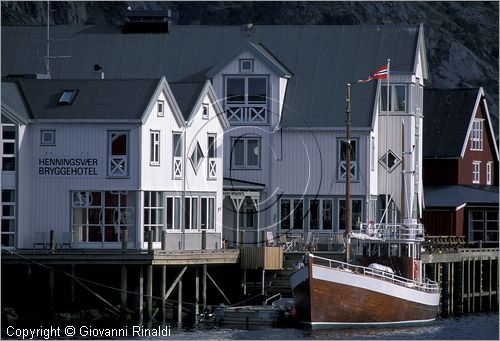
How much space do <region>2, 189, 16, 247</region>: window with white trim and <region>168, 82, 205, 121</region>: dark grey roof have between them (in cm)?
→ 801

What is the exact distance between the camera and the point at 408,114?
83438mm

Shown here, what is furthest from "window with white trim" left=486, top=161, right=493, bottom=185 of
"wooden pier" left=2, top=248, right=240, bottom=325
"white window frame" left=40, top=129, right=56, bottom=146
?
"white window frame" left=40, top=129, right=56, bottom=146

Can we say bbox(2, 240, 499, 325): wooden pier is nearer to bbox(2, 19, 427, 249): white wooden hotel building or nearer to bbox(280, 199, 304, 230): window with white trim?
bbox(2, 19, 427, 249): white wooden hotel building

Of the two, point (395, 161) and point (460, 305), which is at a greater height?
point (395, 161)

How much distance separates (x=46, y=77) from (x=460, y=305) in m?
21.2

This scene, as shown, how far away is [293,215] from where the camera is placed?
8088 centimetres

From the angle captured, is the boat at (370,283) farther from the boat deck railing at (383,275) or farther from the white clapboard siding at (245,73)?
the white clapboard siding at (245,73)

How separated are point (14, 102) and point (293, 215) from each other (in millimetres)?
14081

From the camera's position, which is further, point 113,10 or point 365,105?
point 113,10

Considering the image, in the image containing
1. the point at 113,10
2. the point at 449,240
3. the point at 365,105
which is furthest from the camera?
the point at 113,10

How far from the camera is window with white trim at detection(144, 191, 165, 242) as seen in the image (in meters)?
72.3

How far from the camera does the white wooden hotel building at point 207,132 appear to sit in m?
72.4

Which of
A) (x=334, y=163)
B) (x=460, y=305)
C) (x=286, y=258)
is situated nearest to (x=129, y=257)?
(x=286, y=258)

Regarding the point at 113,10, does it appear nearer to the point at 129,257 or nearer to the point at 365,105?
the point at 365,105
